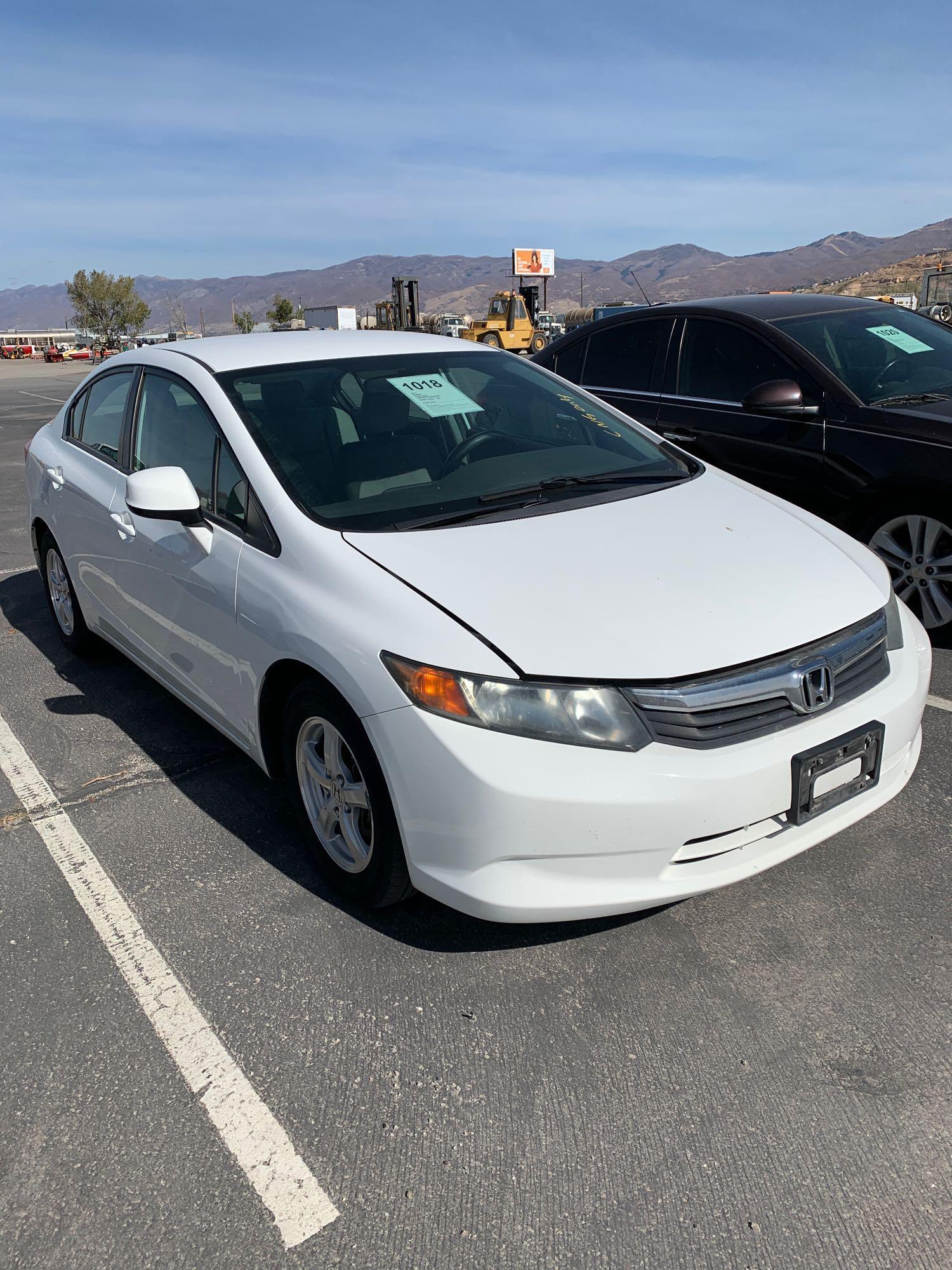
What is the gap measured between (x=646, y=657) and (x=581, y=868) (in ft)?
1.68

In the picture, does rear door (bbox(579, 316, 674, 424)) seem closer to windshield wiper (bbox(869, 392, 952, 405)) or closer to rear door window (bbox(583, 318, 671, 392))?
rear door window (bbox(583, 318, 671, 392))

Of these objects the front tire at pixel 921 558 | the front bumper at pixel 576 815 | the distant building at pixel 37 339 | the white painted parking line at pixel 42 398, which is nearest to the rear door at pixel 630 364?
the front tire at pixel 921 558

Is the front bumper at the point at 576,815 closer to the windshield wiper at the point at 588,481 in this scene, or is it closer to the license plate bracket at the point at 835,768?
the license plate bracket at the point at 835,768

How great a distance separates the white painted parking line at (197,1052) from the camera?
75.3 inches

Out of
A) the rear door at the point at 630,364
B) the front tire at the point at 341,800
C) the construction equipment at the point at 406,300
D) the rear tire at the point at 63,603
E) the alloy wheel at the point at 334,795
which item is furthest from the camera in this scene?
the construction equipment at the point at 406,300

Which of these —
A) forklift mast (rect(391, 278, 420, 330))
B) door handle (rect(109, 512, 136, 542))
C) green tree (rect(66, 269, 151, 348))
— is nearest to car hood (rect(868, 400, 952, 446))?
door handle (rect(109, 512, 136, 542))

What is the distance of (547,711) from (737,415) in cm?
340

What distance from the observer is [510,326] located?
40.3 meters

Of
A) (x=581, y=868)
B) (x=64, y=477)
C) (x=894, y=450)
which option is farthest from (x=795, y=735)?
(x=64, y=477)

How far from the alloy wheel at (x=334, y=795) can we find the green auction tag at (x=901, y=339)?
3862mm

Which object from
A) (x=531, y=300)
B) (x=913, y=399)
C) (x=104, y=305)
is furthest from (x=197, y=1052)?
(x=104, y=305)

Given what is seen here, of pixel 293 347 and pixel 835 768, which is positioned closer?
pixel 835 768

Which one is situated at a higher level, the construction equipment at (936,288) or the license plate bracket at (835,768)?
the construction equipment at (936,288)

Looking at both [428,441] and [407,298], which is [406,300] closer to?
[407,298]
